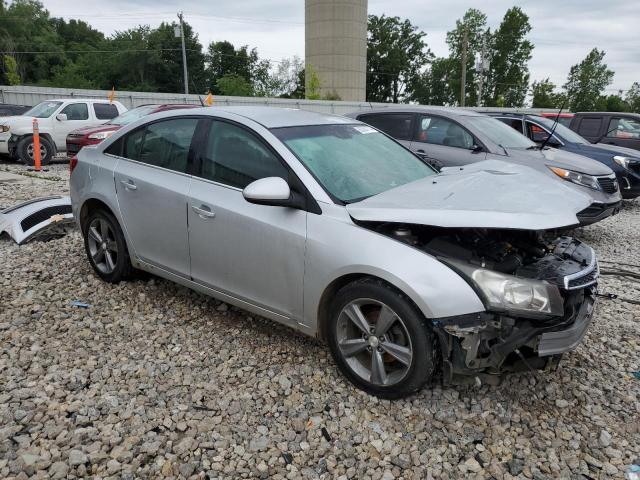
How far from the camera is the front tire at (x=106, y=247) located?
14.6 feet

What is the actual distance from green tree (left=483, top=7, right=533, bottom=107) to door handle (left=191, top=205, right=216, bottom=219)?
2774 inches

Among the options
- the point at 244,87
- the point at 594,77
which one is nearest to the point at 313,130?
the point at 244,87

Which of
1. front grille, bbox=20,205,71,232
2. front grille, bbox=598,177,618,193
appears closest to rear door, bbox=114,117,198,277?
front grille, bbox=20,205,71,232

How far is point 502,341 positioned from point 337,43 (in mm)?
49129

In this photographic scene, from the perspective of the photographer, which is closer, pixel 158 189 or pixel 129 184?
pixel 158 189

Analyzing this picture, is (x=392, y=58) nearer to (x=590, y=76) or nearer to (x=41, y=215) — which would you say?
(x=590, y=76)

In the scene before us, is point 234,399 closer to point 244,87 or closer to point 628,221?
point 628,221

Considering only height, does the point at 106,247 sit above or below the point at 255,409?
above

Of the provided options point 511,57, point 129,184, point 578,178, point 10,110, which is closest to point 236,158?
point 129,184

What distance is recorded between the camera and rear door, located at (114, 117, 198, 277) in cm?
386

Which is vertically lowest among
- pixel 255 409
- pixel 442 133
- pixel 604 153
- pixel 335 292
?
pixel 255 409

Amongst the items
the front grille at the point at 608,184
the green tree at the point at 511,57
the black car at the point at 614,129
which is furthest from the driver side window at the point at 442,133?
the green tree at the point at 511,57

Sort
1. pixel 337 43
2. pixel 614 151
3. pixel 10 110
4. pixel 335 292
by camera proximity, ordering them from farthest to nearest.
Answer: pixel 337 43 < pixel 10 110 < pixel 614 151 < pixel 335 292

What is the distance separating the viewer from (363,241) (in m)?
2.93
